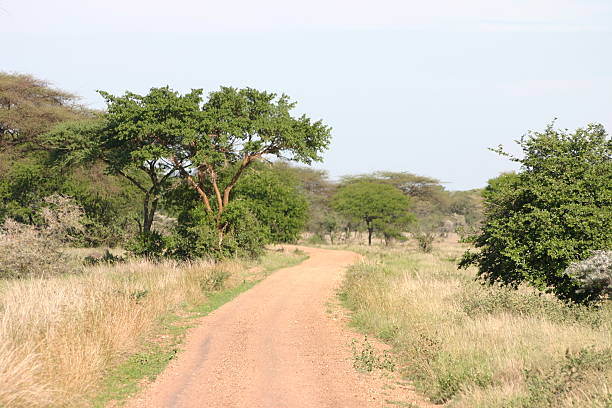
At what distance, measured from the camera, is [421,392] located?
28.2 ft

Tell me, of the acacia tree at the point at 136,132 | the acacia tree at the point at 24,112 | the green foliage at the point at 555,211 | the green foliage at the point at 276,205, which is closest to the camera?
the green foliage at the point at 555,211

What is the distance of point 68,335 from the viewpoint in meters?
9.20

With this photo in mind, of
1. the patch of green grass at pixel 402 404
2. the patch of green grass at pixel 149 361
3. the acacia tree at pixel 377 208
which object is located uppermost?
the acacia tree at pixel 377 208

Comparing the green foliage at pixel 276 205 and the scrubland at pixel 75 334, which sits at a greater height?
the green foliage at pixel 276 205

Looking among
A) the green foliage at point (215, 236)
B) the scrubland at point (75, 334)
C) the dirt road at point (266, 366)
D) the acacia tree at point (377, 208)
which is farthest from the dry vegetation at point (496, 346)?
the acacia tree at point (377, 208)

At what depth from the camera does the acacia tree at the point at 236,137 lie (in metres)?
24.0

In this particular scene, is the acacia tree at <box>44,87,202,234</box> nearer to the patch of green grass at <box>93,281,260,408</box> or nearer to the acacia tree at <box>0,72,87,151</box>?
the acacia tree at <box>0,72,87,151</box>

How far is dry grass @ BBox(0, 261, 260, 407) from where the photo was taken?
22.7ft

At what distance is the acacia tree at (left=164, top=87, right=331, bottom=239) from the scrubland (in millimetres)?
8686

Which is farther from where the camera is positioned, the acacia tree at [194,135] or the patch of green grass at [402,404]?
the acacia tree at [194,135]

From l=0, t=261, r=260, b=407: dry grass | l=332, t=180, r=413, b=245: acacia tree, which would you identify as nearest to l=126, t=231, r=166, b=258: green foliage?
l=0, t=261, r=260, b=407: dry grass

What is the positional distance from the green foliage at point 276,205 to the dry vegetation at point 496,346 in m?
23.3

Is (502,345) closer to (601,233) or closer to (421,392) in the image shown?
(421,392)

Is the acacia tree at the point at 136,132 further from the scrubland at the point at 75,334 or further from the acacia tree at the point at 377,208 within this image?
the acacia tree at the point at 377,208
